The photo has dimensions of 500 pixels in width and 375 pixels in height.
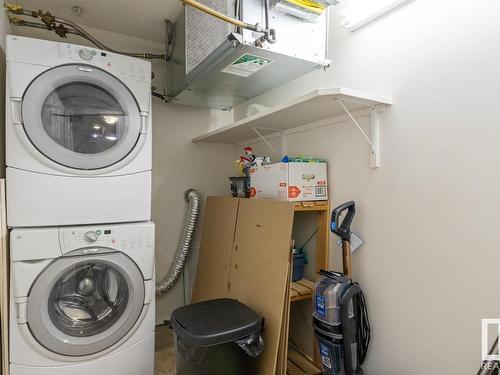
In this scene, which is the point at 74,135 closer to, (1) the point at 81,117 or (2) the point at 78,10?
(1) the point at 81,117

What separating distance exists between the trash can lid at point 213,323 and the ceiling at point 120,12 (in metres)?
1.97

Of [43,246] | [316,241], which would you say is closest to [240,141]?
[316,241]

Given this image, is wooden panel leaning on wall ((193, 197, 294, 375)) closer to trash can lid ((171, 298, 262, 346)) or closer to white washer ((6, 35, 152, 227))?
trash can lid ((171, 298, 262, 346))

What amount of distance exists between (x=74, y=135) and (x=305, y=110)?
4.24 ft

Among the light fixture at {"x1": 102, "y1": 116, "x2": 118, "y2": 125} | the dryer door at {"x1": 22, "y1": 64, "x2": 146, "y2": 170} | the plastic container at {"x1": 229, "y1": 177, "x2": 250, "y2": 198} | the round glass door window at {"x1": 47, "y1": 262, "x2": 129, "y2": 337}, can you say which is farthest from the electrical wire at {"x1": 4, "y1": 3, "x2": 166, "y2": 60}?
the round glass door window at {"x1": 47, "y1": 262, "x2": 129, "y2": 337}

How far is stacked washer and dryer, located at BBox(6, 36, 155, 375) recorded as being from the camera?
4.81ft

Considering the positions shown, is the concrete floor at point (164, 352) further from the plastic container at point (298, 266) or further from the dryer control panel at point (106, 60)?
the dryer control panel at point (106, 60)

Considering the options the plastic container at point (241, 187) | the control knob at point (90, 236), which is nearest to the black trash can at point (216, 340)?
the control knob at point (90, 236)

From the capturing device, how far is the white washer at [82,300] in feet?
4.72

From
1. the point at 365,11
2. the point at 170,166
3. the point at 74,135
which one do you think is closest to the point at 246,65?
the point at 365,11

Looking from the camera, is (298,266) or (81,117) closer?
(81,117)

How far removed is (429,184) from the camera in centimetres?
133

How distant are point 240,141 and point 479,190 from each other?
1.99 m

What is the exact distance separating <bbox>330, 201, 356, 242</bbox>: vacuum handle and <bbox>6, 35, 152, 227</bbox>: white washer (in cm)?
110
